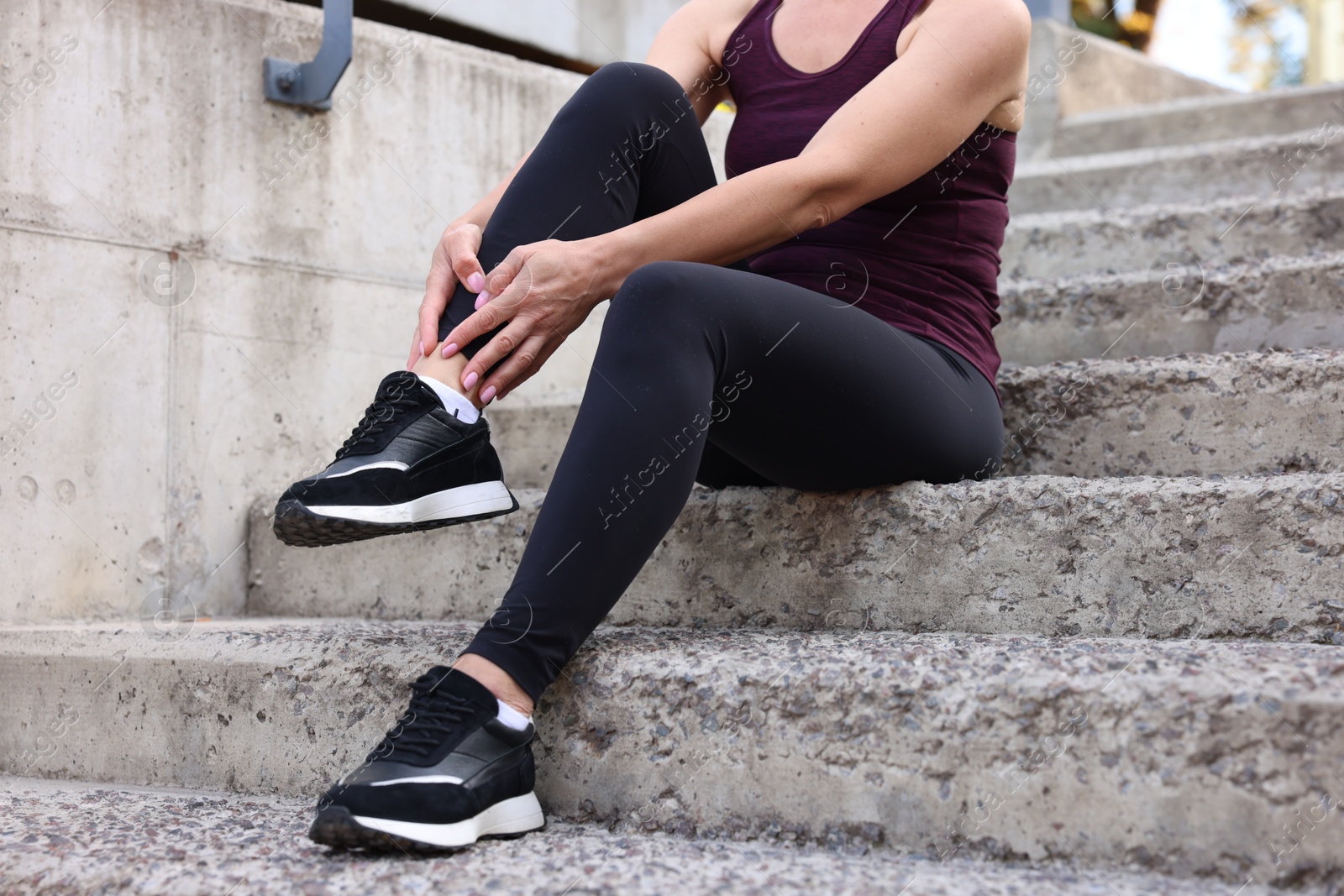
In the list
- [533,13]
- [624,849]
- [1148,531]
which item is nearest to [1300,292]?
[1148,531]

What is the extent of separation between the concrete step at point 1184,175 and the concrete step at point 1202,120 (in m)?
0.09

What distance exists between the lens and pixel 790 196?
1354mm

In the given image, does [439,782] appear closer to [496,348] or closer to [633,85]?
[496,348]

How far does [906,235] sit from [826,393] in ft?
1.21

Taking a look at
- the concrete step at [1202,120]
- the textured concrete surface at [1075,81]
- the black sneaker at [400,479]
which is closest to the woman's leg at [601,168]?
the black sneaker at [400,479]

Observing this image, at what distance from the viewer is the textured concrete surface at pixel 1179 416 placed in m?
1.51

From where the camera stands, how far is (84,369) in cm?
191

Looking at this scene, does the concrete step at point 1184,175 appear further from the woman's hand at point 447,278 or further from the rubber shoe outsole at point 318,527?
the rubber shoe outsole at point 318,527

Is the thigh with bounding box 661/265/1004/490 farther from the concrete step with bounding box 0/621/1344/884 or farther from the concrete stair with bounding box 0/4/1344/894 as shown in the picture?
the concrete step with bounding box 0/621/1344/884

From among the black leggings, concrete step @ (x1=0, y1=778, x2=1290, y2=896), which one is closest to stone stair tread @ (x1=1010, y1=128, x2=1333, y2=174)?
the black leggings

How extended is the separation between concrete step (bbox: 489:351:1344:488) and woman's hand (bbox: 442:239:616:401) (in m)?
0.75

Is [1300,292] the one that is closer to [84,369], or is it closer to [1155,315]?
[1155,315]

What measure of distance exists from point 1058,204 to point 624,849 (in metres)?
2.33

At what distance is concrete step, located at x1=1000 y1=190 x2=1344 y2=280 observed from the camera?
6.86ft
